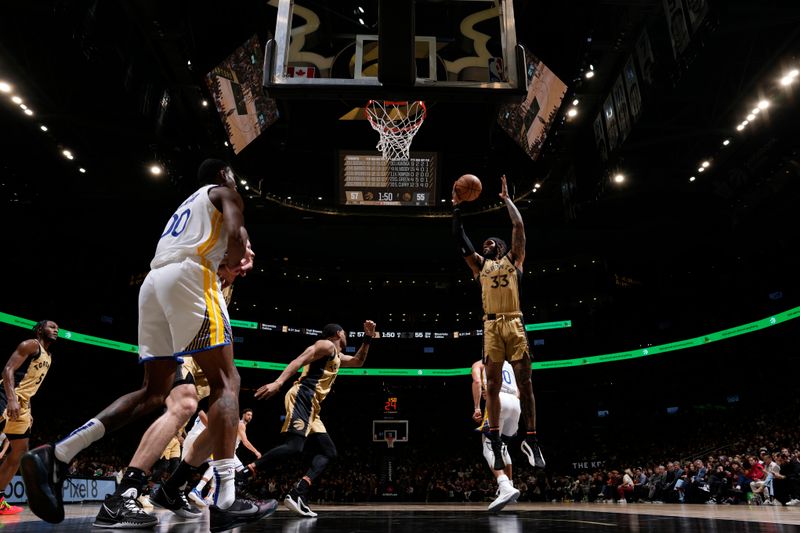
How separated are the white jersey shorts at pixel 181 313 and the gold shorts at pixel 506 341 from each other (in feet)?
10.3

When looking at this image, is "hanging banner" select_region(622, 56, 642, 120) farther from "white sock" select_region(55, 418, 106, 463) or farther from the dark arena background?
"white sock" select_region(55, 418, 106, 463)

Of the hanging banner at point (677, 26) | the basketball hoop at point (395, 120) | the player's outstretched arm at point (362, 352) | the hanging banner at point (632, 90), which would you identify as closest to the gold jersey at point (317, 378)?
the player's outstretched arm at point (362, 352)

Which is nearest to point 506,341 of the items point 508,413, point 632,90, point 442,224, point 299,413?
point 508,413

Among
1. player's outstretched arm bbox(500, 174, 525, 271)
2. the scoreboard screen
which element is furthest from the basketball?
the scoreboard screen

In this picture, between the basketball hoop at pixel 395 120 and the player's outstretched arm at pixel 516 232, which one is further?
the basketball hoop at pixel 395 120

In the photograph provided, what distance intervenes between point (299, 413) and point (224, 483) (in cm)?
334

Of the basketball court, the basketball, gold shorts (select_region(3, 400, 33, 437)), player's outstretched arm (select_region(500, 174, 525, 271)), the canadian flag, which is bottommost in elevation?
the basketball court

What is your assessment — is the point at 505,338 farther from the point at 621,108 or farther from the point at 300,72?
the point at 621,108

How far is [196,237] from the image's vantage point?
121 inches

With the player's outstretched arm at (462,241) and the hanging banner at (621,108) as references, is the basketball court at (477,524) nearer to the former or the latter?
the player's outstretched arm at (462,241)

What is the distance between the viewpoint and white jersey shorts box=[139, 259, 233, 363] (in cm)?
290

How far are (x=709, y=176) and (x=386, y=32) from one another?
15265 mm

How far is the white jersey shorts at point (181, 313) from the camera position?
2896mm

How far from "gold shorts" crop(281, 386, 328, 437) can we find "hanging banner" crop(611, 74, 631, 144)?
8.47 meters
